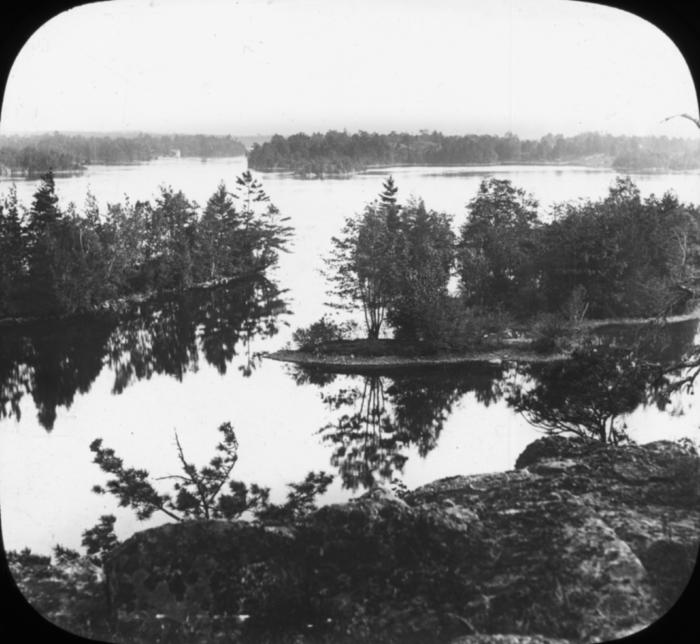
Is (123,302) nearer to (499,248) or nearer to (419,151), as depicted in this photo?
(419,151)

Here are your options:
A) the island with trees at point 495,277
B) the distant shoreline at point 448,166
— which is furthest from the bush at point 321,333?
the distant shoreline at point 448,166

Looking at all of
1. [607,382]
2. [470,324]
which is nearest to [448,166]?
[470,324]

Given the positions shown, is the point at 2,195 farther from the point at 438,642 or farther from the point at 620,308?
the point at 620,308

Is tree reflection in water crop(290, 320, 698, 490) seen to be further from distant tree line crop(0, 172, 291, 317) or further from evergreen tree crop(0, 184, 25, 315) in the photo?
evergreen tree crop(0, 184, 25, 315)

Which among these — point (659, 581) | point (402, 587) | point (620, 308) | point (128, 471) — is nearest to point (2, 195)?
point (128, 471)

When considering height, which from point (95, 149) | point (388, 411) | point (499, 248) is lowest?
point (388, 411)
